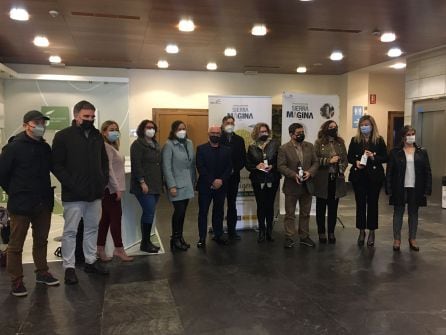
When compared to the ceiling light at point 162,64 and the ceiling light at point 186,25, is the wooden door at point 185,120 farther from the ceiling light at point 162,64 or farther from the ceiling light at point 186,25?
the ceiling light at point 186,25

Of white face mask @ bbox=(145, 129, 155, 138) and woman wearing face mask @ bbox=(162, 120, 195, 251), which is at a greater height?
white face mask @ bbox=(145, 129, 155, 138)

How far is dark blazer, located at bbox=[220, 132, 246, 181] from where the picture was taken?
5.17m

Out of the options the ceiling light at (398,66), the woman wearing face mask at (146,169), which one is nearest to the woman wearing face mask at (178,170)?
the woman wearing face mask at (146,169)

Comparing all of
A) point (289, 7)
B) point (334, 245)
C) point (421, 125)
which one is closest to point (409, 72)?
point (421, 125)

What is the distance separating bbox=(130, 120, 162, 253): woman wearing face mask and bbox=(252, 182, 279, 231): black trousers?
125 centimetres

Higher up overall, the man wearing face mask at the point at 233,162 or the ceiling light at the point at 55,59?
the ceiling light at the point at 55,59

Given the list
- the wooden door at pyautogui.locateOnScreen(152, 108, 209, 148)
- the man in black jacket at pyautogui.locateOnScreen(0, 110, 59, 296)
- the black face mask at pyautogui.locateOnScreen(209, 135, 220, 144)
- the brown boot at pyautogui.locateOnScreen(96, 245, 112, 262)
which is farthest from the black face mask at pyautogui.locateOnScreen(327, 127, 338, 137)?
the wooden door at pyautogui.locateOnScreen(152, 108, 209, 148)

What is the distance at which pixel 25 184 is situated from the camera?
335cm

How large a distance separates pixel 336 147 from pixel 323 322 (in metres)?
2.52

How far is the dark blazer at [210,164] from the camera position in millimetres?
4859

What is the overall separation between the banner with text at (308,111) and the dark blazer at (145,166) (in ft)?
8.03

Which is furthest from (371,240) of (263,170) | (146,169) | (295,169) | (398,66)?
(398,66)

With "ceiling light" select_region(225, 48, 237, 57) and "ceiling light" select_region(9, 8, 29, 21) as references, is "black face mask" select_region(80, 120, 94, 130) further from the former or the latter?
"ceiling light" select_region(225, 48, 237, 57)

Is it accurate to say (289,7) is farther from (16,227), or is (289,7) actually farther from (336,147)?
(16,227)
